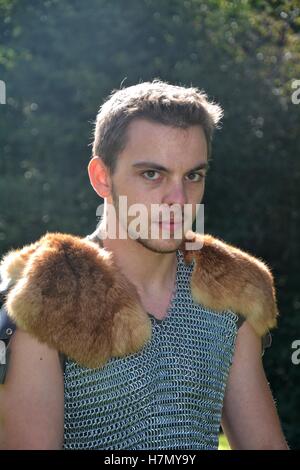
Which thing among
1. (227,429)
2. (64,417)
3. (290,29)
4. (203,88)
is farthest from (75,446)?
(290,29)

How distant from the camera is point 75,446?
2922 millimetres

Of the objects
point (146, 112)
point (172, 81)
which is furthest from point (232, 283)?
point (172, 81)

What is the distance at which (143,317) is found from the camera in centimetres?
290

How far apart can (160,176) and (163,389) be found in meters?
0.66

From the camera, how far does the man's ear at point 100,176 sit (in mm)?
3109

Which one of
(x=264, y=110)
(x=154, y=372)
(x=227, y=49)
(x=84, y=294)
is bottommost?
(x=154, y=372)

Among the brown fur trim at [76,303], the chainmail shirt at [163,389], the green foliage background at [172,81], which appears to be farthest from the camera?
the green foliage background at [172,81]

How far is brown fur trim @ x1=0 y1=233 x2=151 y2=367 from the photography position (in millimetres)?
2754

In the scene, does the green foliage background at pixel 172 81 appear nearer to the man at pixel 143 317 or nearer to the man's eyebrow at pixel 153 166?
the man at pixel 143 317

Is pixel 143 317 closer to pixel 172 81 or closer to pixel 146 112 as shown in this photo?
pixel 146 112

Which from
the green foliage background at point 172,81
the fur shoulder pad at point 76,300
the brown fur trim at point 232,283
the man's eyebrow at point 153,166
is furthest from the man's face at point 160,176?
the green foliage background at point 172,81

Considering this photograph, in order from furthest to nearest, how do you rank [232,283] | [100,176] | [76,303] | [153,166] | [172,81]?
[172,81] → [232,283] → [100,176] → [153,166] → [76,303]

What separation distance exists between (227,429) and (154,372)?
15.5 inches

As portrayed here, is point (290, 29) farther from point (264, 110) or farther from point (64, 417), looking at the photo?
point (64, 417)
